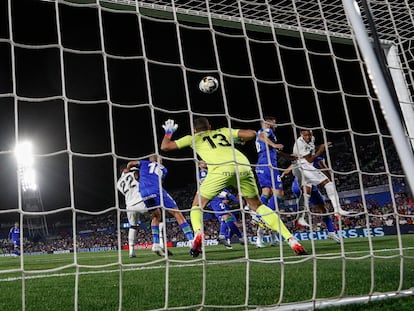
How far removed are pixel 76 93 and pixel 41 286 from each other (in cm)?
1629

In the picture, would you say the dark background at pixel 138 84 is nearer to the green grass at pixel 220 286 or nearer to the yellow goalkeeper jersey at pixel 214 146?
the yellow goalkeeper jersey at pixel 214 146

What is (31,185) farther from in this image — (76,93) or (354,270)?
(354,270)

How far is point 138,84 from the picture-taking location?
18.2 metres

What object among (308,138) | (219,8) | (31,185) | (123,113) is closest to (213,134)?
(219,8)

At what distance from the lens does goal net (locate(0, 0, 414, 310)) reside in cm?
244

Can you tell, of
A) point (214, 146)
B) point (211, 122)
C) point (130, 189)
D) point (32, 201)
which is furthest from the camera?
point (32, 201)

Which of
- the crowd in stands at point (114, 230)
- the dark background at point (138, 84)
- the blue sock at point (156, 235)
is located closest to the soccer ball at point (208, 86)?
the blue sock at point (156, 235)

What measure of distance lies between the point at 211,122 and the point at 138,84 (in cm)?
398

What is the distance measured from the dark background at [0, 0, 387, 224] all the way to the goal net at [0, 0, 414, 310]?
0.09m

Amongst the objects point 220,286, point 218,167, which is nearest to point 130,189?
point 218,167

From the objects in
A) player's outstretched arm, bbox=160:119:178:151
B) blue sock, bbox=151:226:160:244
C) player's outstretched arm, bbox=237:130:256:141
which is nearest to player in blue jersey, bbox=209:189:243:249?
blue sock, bbox=151:226:160:244

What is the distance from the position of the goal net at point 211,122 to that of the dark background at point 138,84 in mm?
90

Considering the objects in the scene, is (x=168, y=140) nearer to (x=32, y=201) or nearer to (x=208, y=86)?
(x=208, y=86)

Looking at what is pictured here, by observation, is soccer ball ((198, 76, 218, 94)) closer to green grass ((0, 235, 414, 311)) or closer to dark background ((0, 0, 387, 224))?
green grass ((0, 235, 414, 311))
